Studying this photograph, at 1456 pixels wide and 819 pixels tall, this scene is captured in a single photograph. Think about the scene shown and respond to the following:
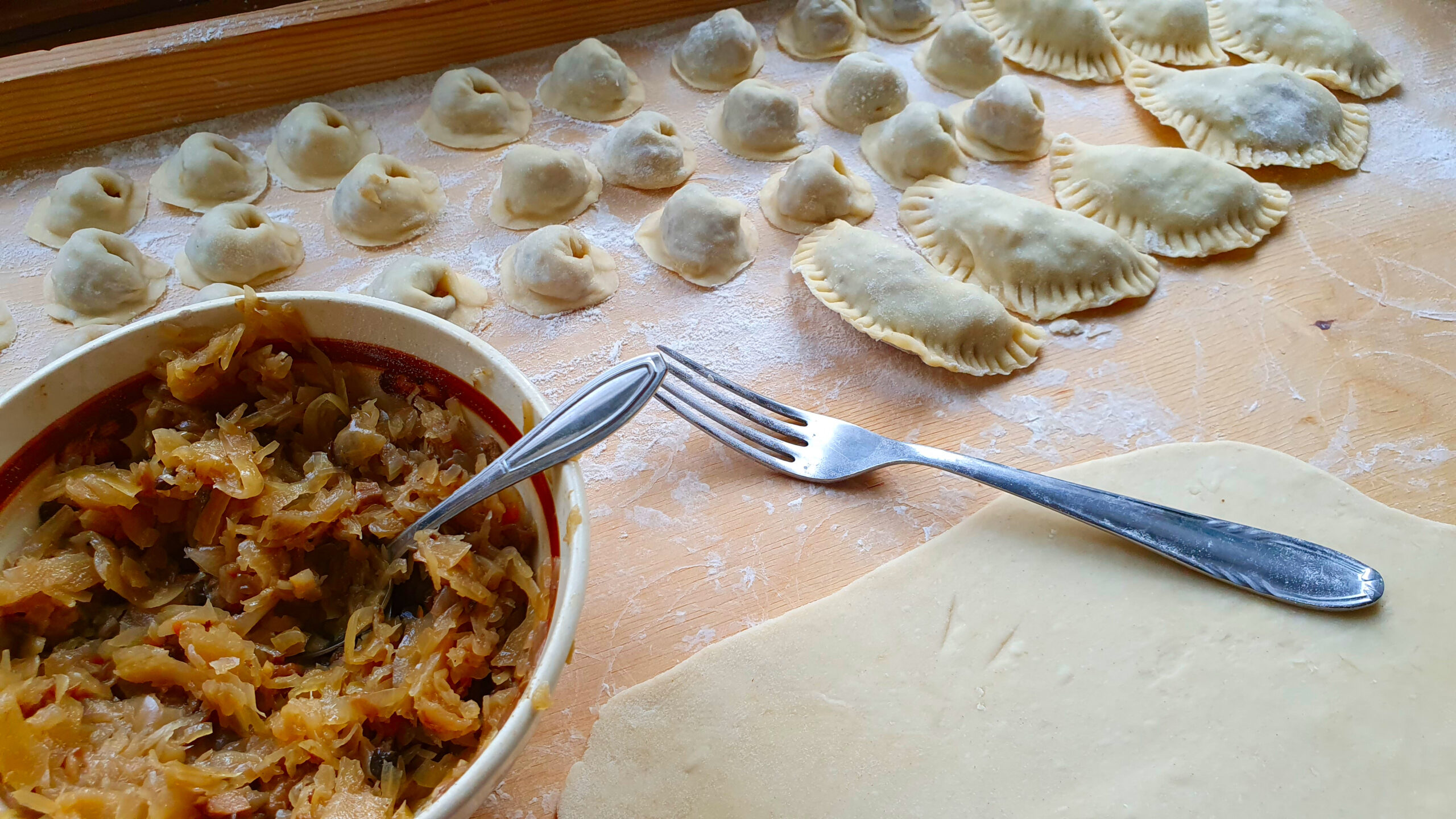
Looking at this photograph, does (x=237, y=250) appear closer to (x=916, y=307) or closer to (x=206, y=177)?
(x=206, y=177)

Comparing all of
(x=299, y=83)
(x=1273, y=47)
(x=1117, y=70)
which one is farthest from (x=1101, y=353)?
(x=299, y=83)

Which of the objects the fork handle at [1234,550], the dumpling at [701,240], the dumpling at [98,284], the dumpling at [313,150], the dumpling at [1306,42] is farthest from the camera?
the dumpling at [1306,42]

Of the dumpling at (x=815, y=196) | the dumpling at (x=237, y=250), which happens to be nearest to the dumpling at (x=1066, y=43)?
the dumpling at (x=815, y=196)

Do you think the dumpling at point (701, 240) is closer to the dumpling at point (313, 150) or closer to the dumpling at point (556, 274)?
the dumpling at point (556, 274)

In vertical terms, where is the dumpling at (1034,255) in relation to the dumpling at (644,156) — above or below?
below

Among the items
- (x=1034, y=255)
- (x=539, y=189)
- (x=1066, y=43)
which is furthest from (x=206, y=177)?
(x=1066, y=43)

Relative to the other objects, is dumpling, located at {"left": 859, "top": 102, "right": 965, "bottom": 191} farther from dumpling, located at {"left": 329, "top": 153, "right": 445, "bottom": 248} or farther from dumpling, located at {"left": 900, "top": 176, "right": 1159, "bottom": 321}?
dumpling, located at {"left": 329, "top": 153, "right": 445, "bottom": 248}

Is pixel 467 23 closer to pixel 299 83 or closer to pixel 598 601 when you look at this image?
pixel 299 83
